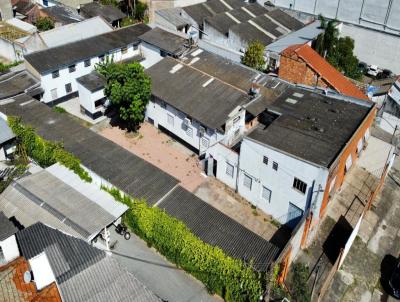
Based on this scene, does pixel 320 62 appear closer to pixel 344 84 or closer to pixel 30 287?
pixel 344 84

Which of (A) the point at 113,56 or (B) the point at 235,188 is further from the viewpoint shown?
(A) the point at 113,56

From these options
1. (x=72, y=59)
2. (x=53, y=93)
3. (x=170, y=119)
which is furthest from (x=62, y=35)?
(x=170, y=119)

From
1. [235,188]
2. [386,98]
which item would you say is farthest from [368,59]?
[235,188]

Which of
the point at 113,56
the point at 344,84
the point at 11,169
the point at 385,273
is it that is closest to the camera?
the point at 385,273

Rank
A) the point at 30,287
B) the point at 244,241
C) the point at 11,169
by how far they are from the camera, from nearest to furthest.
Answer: the point at 30,287 < the point at 244,241 < the point at 11,169

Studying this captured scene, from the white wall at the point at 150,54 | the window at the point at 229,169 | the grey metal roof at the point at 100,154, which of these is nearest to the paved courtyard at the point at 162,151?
the window at the point at 229,169

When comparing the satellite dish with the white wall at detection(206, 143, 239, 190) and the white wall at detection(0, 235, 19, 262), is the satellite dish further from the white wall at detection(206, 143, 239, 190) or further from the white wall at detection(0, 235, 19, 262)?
the white wall at detection(206, 143, 239, 190)

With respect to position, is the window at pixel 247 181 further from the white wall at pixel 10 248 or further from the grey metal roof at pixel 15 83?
the grey metal roof at pixel 15 83
